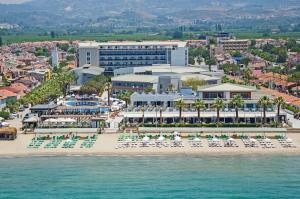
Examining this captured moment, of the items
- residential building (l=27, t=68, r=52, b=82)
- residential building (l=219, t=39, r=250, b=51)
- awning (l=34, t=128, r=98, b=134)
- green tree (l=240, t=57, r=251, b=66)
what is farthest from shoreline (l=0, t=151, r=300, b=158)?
residential building (l=219, t=39, r=250, b=51)

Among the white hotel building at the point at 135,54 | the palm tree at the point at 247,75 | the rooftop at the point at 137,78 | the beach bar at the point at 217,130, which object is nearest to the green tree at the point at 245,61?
the palm tree at the point at 247,75

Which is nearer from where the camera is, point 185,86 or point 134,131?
point 134,131

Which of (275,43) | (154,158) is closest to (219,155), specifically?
(154,158)

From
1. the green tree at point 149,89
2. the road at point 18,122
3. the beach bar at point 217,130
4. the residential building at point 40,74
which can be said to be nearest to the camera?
the beach bar at point 217,130

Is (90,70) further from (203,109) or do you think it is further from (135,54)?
(203,109)

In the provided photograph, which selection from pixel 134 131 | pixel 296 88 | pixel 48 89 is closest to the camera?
pixel 134 131

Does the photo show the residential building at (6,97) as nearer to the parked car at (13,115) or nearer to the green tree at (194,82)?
the parked car at (13,115)

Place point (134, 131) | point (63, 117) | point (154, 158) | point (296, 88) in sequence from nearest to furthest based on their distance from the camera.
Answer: point (154, 158), point (134, 131), point (63, 117), point (296, 88)

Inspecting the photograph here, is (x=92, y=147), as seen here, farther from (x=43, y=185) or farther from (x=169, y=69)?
(x=169, y=69)
